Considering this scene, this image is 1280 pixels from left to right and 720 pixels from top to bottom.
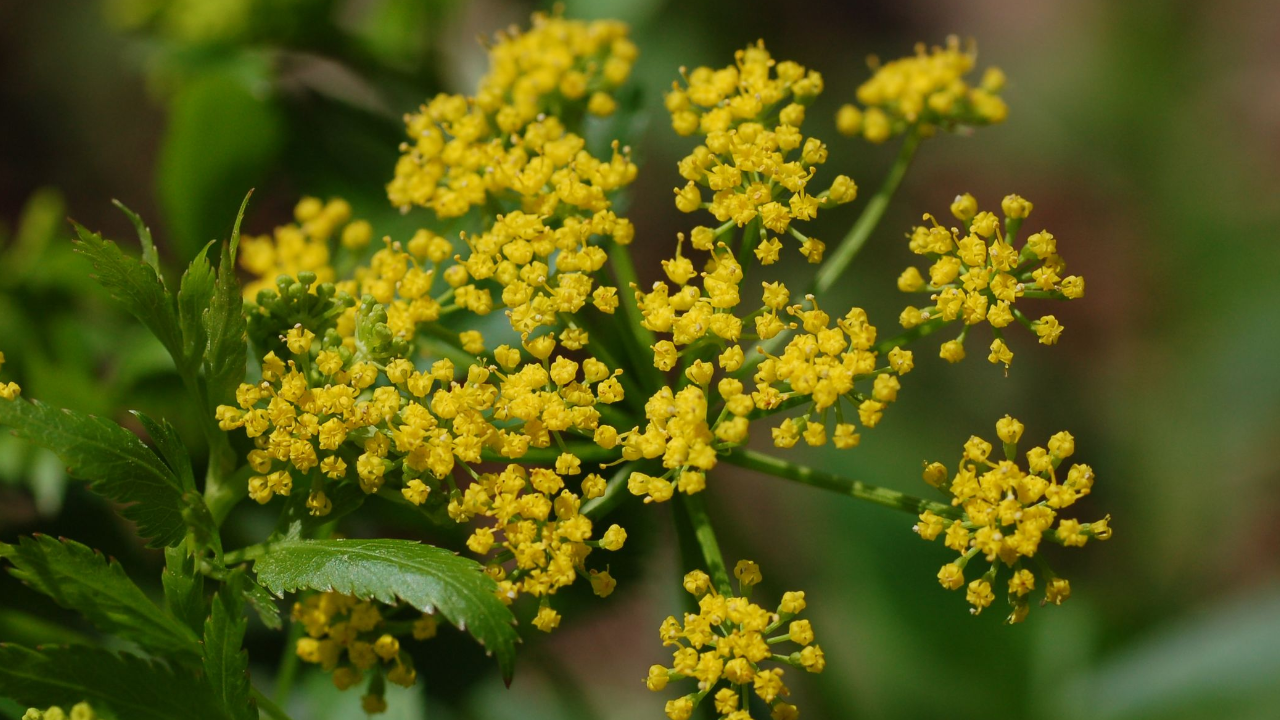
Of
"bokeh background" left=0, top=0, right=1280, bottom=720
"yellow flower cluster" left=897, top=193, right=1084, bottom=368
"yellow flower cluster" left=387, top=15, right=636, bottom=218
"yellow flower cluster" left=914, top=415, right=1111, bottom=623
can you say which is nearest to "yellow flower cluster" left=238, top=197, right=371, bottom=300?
"yellow flower cluster" left=387, top=15, right=636, bottom=218

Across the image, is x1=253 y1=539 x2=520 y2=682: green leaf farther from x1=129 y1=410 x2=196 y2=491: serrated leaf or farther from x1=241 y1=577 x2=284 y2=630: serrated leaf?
x1=129 y1=410 x2=196 y2=491: serrated leaf

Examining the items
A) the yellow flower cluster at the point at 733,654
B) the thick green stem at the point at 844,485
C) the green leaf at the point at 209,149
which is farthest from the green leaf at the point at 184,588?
the green leaf at the point at 209,149

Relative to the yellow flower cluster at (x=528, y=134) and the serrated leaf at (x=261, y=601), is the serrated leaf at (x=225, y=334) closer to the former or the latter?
the serrated leaf at (x=261, y=601)

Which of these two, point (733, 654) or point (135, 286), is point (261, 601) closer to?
point (135, 286)

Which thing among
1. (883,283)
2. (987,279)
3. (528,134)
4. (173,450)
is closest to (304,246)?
(528,134)

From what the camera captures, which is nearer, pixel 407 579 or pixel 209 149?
pixel 407 579
